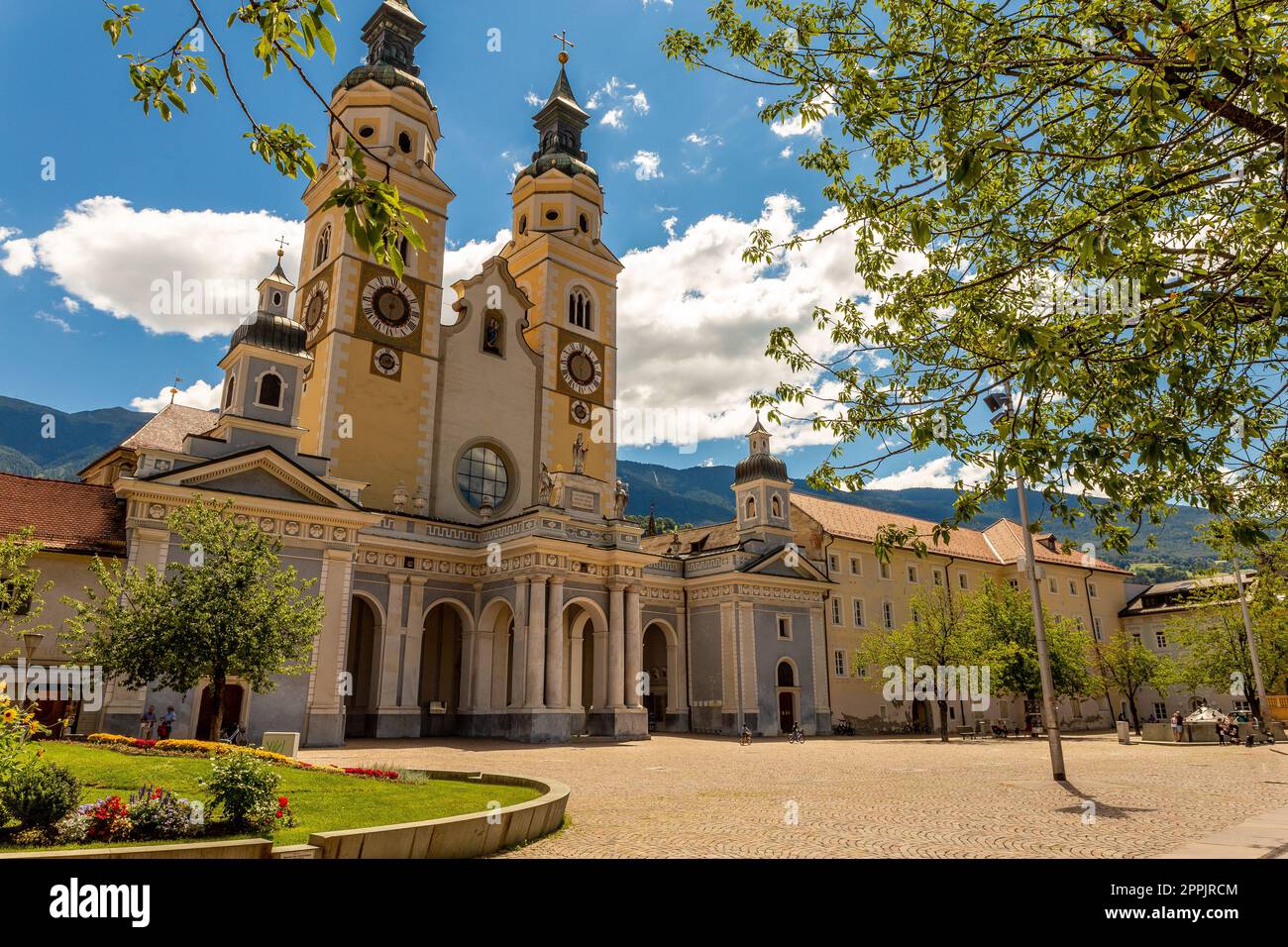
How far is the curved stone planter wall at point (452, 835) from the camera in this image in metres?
7.98

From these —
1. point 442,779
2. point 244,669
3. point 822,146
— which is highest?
point 822,146

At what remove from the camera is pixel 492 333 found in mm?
45312

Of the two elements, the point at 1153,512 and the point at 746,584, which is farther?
the point at 746,584

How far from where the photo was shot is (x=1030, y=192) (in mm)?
9070

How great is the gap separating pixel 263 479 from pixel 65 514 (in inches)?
239

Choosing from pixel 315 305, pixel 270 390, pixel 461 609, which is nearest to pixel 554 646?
pixel 461 609

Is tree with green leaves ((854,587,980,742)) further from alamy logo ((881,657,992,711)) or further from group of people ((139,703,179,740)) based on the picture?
group of people ((139,703,179,740))

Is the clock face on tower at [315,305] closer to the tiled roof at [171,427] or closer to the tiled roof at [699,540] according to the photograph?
the tiled roof at [171,427]

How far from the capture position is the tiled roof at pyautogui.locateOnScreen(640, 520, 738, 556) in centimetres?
5031

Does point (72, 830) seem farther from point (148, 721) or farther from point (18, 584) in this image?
point (148, 721)

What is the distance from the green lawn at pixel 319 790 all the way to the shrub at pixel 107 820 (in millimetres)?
1568

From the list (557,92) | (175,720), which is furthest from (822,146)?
(557,92)
